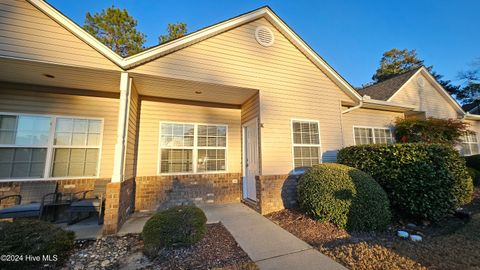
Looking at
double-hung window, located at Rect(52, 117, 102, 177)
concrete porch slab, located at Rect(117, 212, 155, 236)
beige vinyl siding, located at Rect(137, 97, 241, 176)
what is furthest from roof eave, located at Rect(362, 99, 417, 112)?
double-hung window, located at Rect(52, 117, 102, 177)

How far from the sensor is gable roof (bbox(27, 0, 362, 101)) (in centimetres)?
420

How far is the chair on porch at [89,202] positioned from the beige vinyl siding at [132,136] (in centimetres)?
79

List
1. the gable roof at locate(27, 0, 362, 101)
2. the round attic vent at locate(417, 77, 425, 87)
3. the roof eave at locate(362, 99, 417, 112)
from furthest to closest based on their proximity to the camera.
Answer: the round attic vent at locate(417, 77, 425, 87) → the roof eave at locate(362, 99, 417, 112) → the gable roof at locate(27, 0, 362, 101)

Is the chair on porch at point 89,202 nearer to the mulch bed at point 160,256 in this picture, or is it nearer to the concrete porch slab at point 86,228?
the concrete porch slab at point 86,228

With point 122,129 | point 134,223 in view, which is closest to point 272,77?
point 122,129

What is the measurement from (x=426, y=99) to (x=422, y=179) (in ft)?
27.0

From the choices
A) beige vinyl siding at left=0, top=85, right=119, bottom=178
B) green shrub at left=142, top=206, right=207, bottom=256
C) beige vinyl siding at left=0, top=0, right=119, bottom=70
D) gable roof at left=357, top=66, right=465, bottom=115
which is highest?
gable roof at left=357, top=66, right=465, bottom=115

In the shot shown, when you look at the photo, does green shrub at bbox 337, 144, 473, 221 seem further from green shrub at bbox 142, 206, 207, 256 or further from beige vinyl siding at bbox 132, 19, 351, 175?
green shrub at bbox 142, 206, 207, 256

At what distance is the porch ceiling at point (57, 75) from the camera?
14.3ft

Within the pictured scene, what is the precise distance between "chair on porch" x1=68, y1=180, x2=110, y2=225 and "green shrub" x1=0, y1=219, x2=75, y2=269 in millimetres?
1313

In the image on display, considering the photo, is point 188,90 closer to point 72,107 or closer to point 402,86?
point 72,107

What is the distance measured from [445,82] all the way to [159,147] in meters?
36.4

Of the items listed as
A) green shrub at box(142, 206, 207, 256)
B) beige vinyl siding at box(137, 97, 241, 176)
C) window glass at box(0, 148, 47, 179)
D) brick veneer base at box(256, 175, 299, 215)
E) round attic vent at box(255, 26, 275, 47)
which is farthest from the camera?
round attic vent at box(255, 26, 275, 47)

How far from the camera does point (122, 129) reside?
15.0ft
